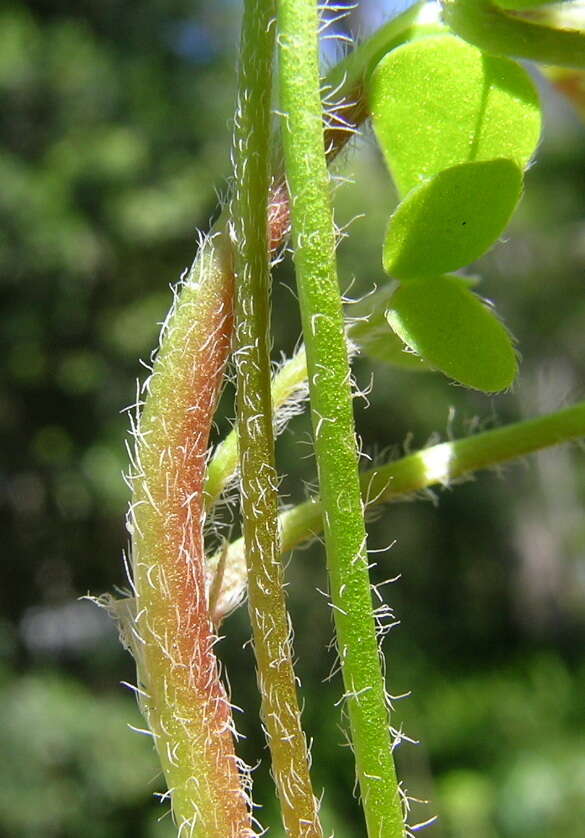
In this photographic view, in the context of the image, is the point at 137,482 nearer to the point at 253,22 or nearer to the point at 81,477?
the point at 253,22

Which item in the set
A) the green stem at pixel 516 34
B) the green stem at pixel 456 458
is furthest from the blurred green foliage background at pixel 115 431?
the green stem at pixel 516 34

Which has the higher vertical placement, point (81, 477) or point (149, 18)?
point (149, 18)

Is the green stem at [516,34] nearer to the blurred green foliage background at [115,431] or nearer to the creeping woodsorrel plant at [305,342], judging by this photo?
the creeping woodsorrel plant at [305,342]

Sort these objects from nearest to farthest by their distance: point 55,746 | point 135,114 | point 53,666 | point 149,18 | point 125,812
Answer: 1. point 55,746
2. point 125,812
3. point 53,666
4. point 135,114
5. point 149,18

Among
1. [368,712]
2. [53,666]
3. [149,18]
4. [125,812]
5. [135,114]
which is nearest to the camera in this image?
[368,712]

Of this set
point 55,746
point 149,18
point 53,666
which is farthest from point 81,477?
point 149,18
